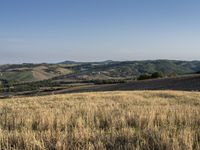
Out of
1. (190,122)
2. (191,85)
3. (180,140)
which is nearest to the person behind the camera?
(180,140)

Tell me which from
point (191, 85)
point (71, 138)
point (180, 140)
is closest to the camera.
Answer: point (180, 140)

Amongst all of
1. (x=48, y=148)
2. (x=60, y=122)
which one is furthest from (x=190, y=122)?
(x=48, y=148)

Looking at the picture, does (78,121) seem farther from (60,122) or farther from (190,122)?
(190,122)

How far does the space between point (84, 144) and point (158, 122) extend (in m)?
2.48

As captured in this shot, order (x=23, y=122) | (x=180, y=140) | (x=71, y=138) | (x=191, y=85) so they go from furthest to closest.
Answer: (x=191, y=85) < (x=23, y=122) < (x=71, y=138) < (x=180, y=140)

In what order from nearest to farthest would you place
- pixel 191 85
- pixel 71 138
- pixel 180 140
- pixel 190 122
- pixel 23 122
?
pixel 180 140 < pixel 71 138 < pixel 190 122 < pixel 23 122 < pixel 191 85

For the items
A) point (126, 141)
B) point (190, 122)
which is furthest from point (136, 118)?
point (126, 141)

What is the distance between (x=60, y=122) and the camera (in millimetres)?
7922

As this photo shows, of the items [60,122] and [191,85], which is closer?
[60,122]

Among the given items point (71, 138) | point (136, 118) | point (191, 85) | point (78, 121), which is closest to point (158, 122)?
point (136, 118)

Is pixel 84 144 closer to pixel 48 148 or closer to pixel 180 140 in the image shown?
pixel 48 148

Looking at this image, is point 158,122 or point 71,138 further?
point 158,122

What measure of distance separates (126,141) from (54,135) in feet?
4.29

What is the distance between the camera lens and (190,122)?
7.60 metres
